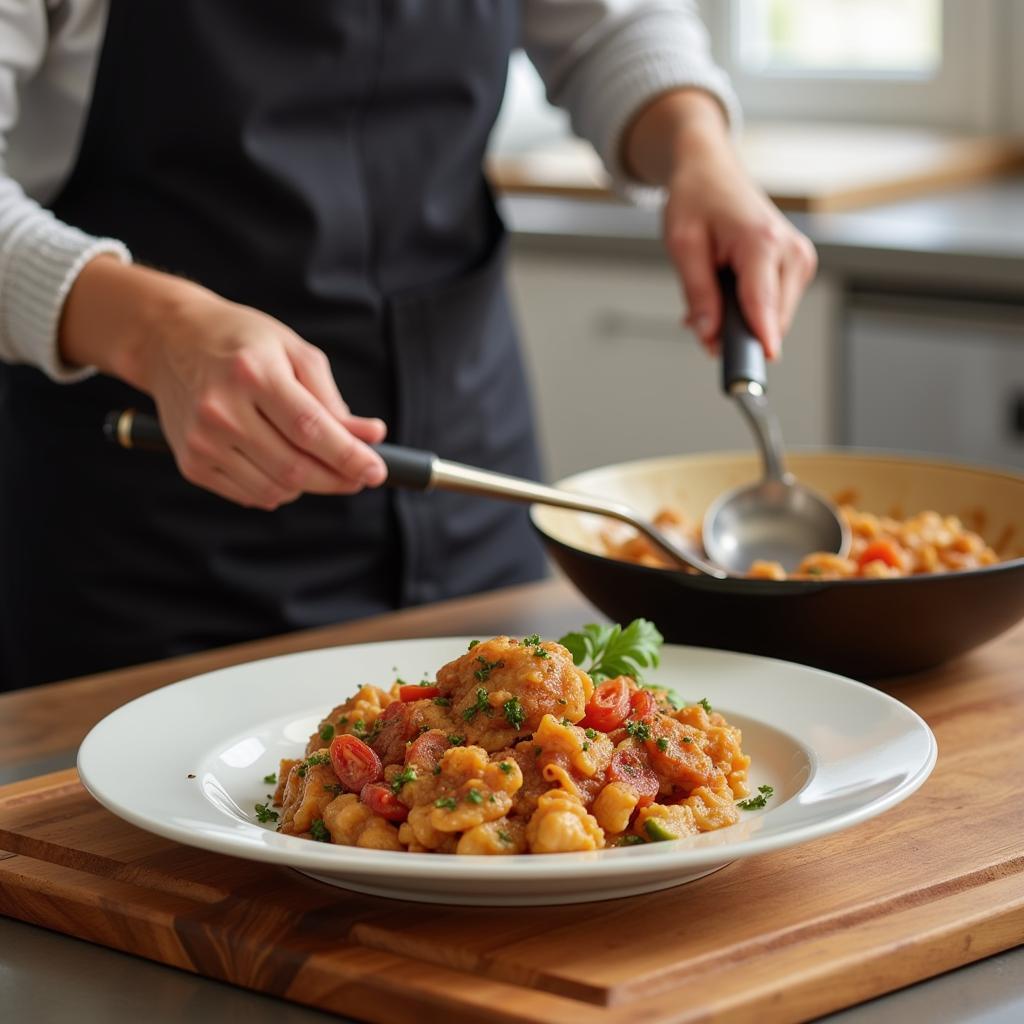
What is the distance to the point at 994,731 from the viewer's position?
1138mm

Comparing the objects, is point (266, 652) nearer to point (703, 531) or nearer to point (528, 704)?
point (703, 531)

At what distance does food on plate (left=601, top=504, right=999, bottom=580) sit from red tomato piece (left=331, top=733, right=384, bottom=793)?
0.38 meters

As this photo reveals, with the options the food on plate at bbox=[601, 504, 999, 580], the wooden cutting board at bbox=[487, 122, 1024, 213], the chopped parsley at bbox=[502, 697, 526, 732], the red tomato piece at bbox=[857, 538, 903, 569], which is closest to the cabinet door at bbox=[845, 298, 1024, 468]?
the wooden cutting board at bbox=[487, 122, 1024, 213]

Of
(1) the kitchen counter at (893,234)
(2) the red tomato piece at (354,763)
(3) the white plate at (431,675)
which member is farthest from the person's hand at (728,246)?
(1) the kitchen counter at (893,234)

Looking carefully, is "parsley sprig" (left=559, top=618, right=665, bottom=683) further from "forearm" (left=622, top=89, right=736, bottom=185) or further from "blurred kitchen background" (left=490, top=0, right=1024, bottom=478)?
"blurred kitchen background" (left=490, top=0, right=1024, bottom=478)

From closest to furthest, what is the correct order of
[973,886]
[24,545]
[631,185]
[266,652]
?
[973,886]
[266,652]
[24,545]
[631,185]

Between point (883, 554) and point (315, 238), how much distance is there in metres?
0.59

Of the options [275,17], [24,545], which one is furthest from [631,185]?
[24,545]

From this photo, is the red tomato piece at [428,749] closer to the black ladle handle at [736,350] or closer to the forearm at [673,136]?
the black ladle handle at [736,350]

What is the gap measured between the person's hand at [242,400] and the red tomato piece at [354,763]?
218 mm

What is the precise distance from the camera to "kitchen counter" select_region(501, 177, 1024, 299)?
2355 millimetres

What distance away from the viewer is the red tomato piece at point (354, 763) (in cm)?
90

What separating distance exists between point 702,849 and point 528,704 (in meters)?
0.14

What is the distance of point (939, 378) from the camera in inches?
97.5
